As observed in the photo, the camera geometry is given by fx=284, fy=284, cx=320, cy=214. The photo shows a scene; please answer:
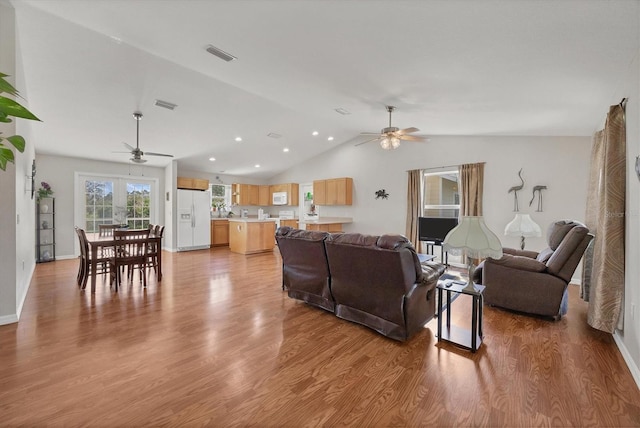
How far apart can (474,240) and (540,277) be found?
145 centimetres

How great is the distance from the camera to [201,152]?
284 inches

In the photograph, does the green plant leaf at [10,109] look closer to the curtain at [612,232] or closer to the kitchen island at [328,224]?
the curtain at [612,232]

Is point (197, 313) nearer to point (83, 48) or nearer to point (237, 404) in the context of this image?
point (237, 404)

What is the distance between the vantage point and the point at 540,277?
3188 mm

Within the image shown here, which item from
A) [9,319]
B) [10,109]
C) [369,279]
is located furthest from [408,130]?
[9,319]

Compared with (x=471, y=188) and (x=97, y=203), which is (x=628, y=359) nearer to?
(x=471, y=188)

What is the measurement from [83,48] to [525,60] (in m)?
4.46

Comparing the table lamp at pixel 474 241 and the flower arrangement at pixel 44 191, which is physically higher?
the flower arrangement at pixel 44 191

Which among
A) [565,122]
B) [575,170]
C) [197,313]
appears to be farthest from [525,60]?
[197,313]

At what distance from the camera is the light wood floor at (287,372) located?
1726 mm

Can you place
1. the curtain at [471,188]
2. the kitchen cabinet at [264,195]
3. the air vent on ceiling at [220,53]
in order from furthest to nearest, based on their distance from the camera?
the kitchen cabinet at [264,195], the curtain at [471,188], the air vent on ceiling at [220,53]

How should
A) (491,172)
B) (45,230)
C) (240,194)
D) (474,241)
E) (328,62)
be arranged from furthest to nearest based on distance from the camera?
(240,194) < (45,230) < (491,172) < (328,62) < (474,241)

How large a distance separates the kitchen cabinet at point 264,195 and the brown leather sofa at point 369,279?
6.74m

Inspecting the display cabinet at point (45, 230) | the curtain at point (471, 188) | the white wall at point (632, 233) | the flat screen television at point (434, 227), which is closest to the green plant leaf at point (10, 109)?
the white wall at point (632, 233)
